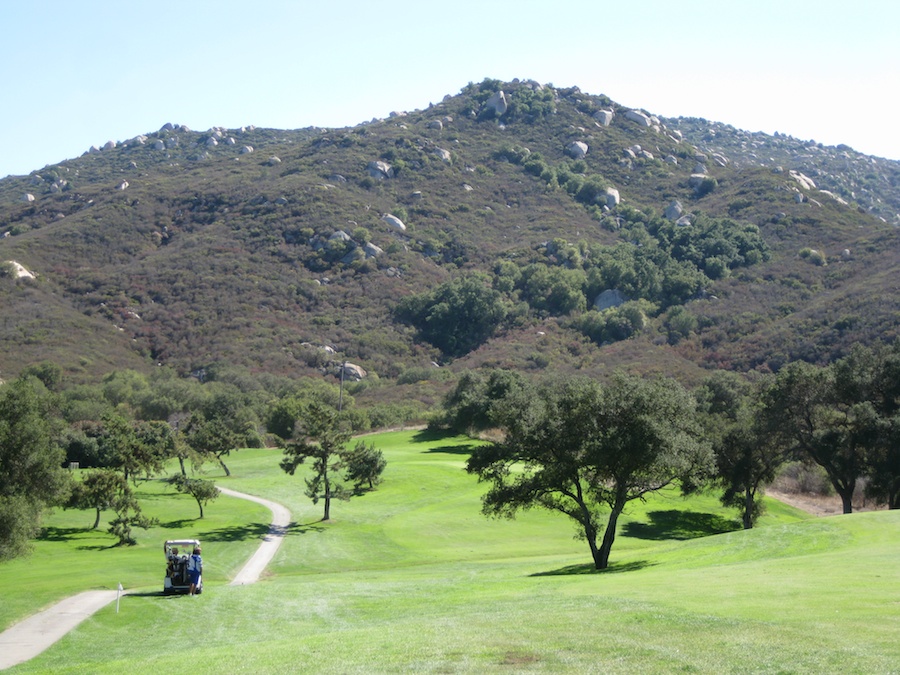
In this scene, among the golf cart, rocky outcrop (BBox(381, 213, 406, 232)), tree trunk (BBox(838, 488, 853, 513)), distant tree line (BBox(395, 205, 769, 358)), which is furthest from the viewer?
rocky outcrop (BBox(381, 213, 406, 232))

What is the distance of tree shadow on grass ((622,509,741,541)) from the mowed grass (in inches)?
364

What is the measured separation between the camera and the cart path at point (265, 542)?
3616 centimetres

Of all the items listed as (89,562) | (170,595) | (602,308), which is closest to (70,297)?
(602,308)

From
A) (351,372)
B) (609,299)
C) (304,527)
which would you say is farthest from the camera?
(609,299)

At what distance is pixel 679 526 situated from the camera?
187 ft

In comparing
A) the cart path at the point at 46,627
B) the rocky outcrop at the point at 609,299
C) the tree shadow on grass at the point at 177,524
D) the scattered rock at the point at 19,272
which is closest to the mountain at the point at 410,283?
the scattered rock at the point at 19,272

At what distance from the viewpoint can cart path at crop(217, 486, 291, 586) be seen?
3616 cm

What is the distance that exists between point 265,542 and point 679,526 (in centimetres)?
2958

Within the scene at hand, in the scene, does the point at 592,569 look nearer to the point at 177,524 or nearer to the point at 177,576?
the point at 177,576

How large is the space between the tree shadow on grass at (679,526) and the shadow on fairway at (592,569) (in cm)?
1891

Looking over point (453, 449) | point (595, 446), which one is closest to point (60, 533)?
point (595, 446)

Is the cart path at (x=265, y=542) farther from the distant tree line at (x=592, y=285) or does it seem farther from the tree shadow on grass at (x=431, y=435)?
the distant tree line at (x=592, y=285)

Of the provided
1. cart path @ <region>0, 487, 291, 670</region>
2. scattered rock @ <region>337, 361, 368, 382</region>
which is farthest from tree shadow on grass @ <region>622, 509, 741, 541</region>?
scattered rock @ <region>337, 361, 368, 382</region>

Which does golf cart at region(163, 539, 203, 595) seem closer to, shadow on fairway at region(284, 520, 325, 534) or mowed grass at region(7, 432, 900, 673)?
mowed grass at region(7, 432, 900, 673)
